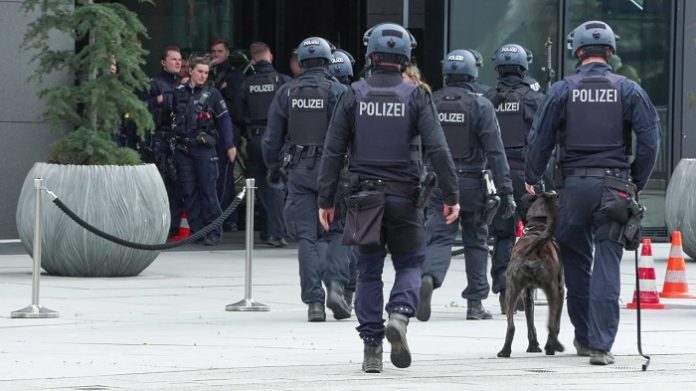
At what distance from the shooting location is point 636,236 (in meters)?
10.4

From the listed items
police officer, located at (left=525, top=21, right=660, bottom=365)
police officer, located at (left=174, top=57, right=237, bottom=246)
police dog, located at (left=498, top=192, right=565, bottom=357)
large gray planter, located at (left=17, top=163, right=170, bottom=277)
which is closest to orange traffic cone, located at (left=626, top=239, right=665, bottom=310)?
police dog, located at (left=498, top=192, right=565, bottom=357)

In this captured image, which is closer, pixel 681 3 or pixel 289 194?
pixel 289 194

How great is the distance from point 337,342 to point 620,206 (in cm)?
216

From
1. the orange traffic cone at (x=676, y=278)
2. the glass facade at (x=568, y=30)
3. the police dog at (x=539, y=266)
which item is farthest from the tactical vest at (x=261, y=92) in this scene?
the police dog at (x=539, y=266)

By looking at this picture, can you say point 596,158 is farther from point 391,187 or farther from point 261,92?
point 261,92

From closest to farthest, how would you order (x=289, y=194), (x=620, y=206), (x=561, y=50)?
(x=620, y=206) < (x=289, y=194) < (x=561, y=50)

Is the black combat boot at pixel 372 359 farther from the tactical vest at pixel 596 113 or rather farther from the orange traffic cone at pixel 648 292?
the orange traffic cone at pixel 648 292

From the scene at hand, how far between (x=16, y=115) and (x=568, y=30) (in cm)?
648

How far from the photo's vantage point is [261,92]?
63.4 feet

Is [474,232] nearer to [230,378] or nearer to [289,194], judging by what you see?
[289,194]

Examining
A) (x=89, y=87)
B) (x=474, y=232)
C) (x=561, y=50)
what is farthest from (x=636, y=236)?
(x=561, y=50)

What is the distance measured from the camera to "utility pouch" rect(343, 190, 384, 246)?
9.88m

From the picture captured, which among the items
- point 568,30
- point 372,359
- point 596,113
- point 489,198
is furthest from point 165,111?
point 372,359

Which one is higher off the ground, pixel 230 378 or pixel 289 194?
pixel 289 194
